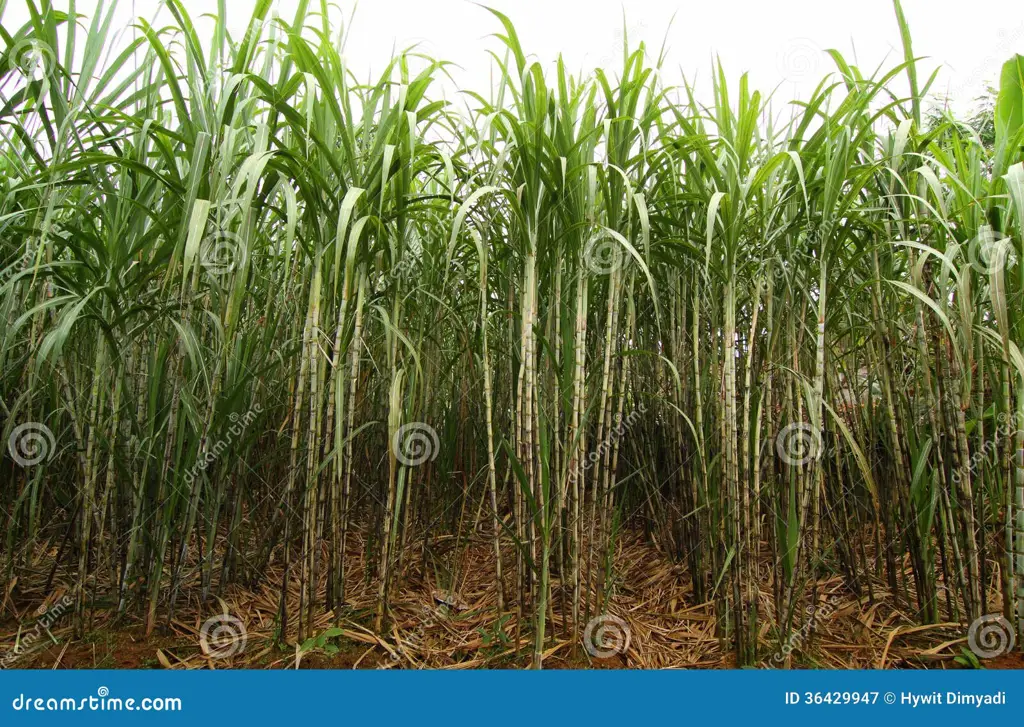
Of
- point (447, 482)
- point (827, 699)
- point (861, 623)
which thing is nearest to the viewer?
point (827, 699)

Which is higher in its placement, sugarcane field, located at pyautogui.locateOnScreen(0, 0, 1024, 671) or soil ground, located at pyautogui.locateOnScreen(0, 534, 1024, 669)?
sugarcane field, located at pyautogui.locateOnScreen(0, 0, 1024, 671)

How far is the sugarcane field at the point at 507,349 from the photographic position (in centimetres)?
124

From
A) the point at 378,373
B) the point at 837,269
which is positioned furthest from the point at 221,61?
the point at 837,269

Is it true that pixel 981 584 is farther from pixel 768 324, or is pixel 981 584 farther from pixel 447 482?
pixel 447 482

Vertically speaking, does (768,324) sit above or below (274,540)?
above

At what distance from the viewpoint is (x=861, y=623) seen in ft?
4.62

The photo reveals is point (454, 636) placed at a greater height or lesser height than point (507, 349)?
lesser

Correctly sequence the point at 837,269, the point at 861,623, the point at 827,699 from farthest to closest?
1. the point at 837,269
2. the point at 861,623
3. the point at 827,699

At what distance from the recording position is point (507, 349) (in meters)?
1.53

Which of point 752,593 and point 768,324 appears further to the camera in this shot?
point 768,324

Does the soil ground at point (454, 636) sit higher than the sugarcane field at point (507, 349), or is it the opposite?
the sugarcane field at point (507, 349)

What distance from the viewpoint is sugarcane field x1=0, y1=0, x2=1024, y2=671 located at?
1.24 meters

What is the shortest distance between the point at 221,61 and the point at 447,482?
44.6 inches

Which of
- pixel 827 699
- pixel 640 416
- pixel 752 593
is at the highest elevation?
pixel 640 416
